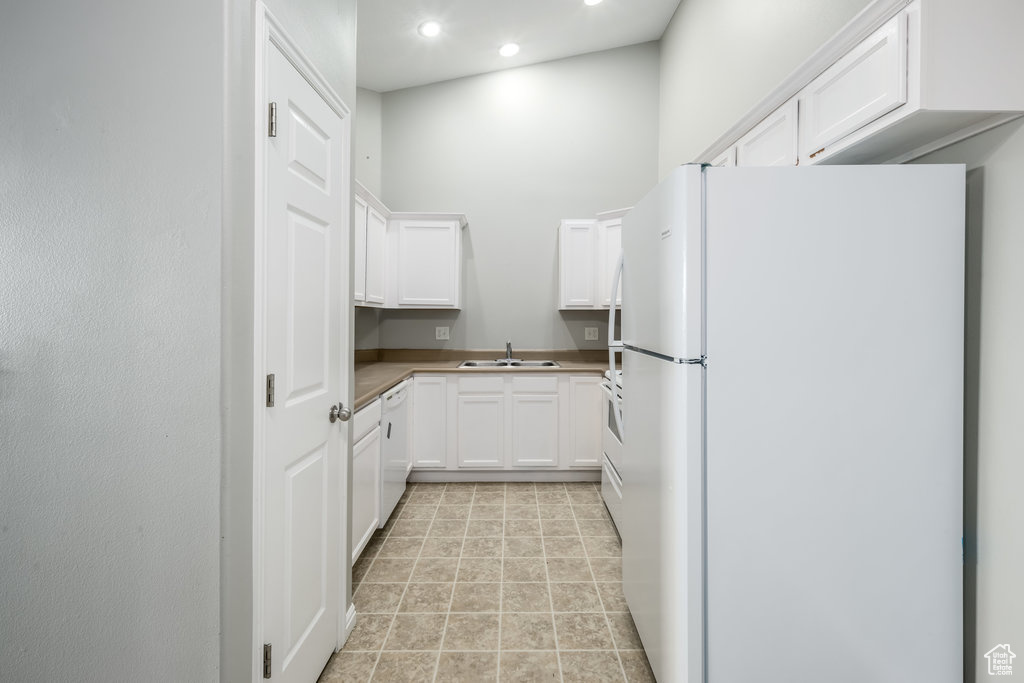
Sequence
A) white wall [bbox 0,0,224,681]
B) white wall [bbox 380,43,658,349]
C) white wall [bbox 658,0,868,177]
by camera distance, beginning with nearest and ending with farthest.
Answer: white wall [bbox 0,0,224,681] < white wall [bbox 658,0,868,177] < white wall [bbox 380,43,658,349]

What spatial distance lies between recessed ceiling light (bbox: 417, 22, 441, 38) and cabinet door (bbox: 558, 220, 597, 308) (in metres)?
1.64

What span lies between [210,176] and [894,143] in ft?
6.27

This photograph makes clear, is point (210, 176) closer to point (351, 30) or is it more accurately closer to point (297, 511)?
point (297, 511)

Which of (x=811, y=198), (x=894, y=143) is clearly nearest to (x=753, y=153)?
(x=894, y=143)

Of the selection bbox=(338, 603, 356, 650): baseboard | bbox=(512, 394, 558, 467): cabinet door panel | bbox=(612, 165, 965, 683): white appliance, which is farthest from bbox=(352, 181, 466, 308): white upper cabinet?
bbox=(612, 165, 965, 683): white appliance

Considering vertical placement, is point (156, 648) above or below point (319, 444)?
below

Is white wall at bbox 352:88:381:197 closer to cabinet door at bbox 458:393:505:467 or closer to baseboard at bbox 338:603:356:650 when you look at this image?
cabinet door at bbox 458:393:505:467

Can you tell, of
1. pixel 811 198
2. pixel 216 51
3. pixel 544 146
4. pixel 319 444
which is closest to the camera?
pixel 216 51

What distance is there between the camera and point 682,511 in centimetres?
125

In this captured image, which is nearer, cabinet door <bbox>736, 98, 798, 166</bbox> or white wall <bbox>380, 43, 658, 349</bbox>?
cabinet door <bbox>736, 98, 798, 166</bbox>

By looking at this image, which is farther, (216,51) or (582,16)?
(582,16)

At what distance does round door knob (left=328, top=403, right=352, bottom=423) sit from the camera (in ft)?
5.34

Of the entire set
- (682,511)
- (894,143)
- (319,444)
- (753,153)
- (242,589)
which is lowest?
(242,589)

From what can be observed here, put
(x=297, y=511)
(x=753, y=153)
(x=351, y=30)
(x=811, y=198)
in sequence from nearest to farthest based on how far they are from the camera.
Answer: (x=811, y=198), (x=297, y=511), (x=351, y=30), (x=753, y=153)
